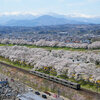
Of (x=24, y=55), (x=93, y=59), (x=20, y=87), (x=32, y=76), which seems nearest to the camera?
(x=20, y=87)

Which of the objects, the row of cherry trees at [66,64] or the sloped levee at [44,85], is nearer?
the sloped levee at [44,85]

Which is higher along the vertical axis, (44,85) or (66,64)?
(66,64)

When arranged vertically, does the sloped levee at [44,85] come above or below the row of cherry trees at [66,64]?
below

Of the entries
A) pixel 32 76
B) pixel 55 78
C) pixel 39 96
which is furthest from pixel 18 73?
pixel 39 96

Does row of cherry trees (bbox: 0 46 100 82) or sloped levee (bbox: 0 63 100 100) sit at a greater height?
row of cherry trees (bbox: 0 46 100 82)

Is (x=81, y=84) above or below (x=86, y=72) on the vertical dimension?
below

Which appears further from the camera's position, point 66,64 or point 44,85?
point 66,64

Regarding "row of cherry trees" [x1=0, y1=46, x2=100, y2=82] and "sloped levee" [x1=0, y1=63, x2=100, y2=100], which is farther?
"row of cherry trees" [x1=0, y1=46, x2=100, y2=82]

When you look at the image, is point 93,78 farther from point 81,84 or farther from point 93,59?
point 93,59
